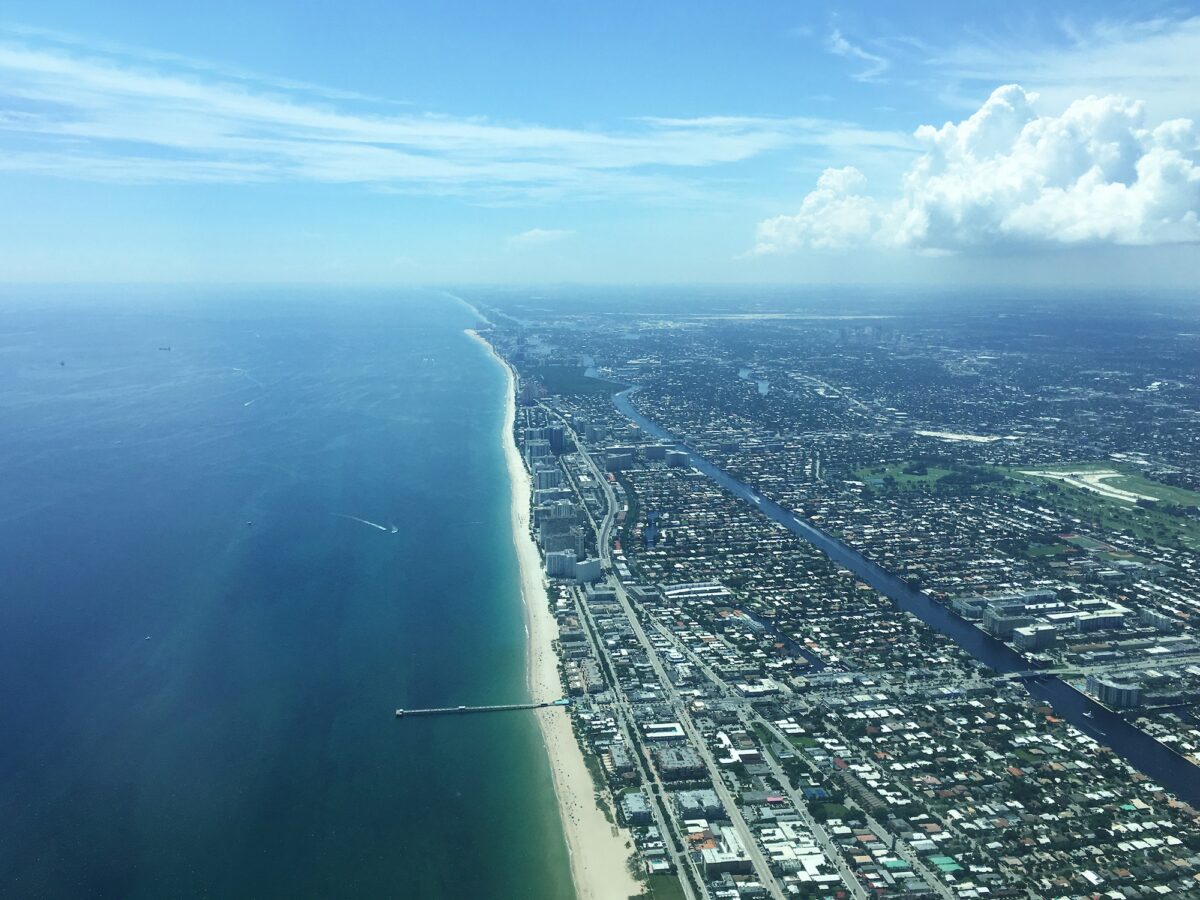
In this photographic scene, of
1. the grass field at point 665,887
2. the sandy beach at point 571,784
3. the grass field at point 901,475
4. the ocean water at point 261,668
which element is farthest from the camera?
the grass field at point 901,475

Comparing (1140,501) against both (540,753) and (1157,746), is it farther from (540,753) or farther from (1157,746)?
(540,753)

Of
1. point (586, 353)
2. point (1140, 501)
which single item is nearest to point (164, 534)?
point (1140, 501)

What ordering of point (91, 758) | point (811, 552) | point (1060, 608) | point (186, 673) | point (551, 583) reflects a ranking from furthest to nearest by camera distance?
point (811, 552), point (551, 583), point (1060, 608), point (186, 673), point (91, 758)

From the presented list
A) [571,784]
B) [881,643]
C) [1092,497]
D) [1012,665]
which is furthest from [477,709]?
[1092,497]

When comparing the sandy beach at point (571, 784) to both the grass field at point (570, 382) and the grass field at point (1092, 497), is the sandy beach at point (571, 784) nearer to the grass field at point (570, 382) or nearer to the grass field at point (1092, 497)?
the grass field at point (1092, 497)

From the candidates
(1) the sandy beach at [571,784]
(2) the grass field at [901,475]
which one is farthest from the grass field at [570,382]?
(1) the sandy beach at [571,784]

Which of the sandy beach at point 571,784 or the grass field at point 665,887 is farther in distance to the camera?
the sandy beach at point 571,784
